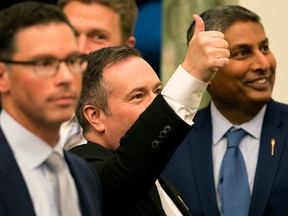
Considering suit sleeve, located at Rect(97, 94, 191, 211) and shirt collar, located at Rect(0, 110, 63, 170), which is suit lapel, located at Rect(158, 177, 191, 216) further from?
shirt collar, located at Rect(0, 110, 63, 170)

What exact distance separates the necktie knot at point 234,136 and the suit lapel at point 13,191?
80.6 inches

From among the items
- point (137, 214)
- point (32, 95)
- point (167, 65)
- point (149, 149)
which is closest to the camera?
point (32, 95)

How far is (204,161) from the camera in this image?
4250 mm

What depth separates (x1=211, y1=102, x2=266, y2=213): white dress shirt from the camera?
167 inches

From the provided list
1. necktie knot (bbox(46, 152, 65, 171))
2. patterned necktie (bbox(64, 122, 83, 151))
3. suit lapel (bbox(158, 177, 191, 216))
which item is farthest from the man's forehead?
patterned necktie (bbox(64, 122, 83, 151))

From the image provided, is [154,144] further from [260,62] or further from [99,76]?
[260,62]

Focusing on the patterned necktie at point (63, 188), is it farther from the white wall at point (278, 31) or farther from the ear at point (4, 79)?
the white wall at point (278, 31)

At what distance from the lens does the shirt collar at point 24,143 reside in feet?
7.71

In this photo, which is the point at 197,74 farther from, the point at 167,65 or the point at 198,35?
the point at 167,65

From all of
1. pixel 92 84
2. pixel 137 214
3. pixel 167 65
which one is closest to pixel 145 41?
pixel 167 65

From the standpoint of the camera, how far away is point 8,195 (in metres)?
2.33

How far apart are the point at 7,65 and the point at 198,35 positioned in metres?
0.66

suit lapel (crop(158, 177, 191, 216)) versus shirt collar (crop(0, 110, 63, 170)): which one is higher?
shirt collar (crop(0, 110, 63, 170))

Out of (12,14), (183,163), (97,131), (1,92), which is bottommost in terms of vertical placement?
(183,163)
